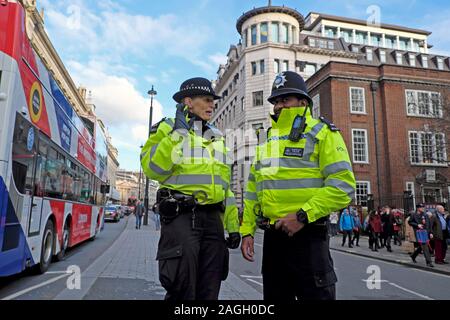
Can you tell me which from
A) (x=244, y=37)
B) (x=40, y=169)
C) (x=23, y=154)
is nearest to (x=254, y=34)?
(x=244, y=37)

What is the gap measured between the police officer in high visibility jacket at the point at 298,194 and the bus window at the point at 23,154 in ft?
14.4

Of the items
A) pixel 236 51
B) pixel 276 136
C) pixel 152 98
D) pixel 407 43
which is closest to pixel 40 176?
pixel 276 136

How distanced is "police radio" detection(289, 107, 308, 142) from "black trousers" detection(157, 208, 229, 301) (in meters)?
0.82

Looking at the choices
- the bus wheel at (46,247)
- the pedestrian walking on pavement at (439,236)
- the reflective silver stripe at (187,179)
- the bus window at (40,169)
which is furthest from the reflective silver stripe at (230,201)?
the pedestrian walking on pavement at (439,236)

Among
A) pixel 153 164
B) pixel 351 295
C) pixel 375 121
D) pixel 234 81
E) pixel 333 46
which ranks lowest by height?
pixel 351 295

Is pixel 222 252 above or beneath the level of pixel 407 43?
beneath

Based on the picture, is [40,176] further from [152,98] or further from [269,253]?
[152,98]

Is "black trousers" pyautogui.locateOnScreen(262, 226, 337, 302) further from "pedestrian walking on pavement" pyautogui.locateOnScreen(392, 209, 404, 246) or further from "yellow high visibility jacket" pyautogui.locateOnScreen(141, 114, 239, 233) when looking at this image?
"pedestrian walking on pavement" pyautogui.locateOnScreen(392, 209, 404, 246)

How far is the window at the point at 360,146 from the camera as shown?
27797mm

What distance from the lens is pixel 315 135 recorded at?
2.65m

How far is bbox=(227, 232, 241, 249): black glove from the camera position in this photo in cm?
296

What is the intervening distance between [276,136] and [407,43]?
243 feet

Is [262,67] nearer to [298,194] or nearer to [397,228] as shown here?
[397,228]

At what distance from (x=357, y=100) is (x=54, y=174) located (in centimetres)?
2530
